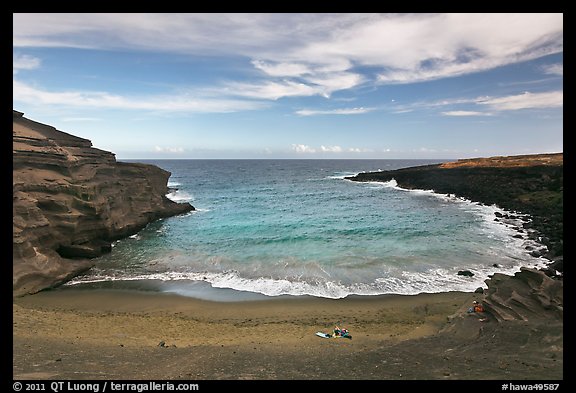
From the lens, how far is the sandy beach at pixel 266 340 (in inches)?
303

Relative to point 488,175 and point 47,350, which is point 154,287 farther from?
point 488,175

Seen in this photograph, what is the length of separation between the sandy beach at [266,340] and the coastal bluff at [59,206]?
241 cm

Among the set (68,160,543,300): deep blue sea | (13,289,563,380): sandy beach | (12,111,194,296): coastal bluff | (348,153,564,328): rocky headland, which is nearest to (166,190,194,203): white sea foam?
(68,160,543,300): deep blue sea

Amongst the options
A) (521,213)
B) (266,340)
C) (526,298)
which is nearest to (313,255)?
(266,340)

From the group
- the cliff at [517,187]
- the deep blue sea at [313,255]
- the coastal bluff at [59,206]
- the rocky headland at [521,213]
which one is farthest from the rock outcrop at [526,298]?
the coastal bluff at [59,206]

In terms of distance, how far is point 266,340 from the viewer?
1201 centimetres

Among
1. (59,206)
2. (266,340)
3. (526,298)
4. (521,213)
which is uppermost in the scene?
(59,206)

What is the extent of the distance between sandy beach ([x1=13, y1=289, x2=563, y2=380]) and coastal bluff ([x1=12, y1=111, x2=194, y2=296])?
2415 mm

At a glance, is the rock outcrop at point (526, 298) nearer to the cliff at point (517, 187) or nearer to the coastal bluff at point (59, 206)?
the cliff at point (517, 187)

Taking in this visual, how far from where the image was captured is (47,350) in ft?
31.7

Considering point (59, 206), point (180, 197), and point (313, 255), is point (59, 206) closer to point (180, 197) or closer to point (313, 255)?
point (313, 255)

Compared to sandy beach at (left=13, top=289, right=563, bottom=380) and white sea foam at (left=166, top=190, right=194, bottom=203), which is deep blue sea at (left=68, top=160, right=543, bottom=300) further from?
white sea foam at (left=166, top=190, right=194, bottom=203)

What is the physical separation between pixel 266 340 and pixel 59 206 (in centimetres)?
1858
